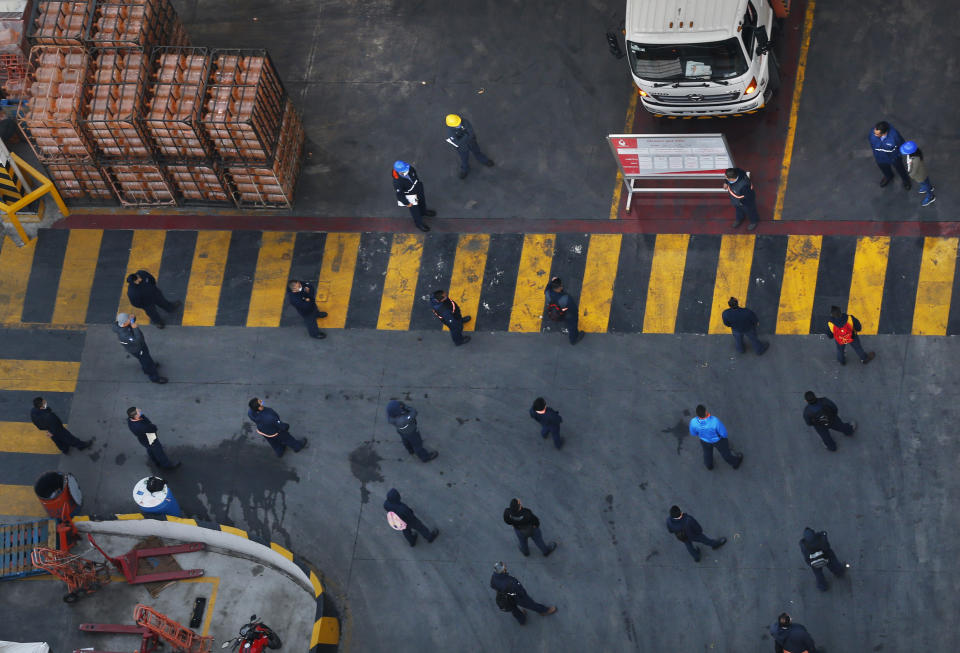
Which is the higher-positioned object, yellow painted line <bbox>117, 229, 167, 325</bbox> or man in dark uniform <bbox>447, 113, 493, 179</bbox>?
man in dark uniform <bbox>447, 113, 493, 179</bbox>

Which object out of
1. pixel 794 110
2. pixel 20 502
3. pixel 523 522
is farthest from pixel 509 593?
pixel 794 110

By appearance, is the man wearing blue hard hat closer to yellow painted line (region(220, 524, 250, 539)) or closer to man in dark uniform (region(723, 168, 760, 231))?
man in dark uniform (region(723, 168, 760, 231))

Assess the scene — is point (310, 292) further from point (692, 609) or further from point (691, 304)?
point (692, 609)

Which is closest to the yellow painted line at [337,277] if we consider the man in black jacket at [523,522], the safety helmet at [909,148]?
the man in black jacket at [523,522]

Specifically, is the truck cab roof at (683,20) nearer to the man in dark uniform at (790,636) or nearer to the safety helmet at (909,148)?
the safety helmet at (909,148)

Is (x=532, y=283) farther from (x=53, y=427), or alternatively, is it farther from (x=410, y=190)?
(x=53, y=427)

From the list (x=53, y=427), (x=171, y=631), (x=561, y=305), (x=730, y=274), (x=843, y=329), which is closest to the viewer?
(x=171, y=631)

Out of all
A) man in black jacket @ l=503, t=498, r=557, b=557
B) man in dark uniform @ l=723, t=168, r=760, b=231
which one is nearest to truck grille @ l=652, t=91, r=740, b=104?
man in dark uniform @ l=723, t=168, r=760, b=231
